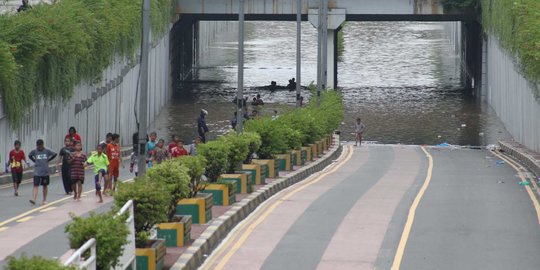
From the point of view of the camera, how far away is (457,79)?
330 feet

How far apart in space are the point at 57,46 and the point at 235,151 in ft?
50.6

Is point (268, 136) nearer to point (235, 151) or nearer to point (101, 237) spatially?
point (235, 151)

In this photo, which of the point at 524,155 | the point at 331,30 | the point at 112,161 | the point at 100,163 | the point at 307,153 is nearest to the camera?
the point at 100,163

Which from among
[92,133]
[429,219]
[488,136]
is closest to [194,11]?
[488,136]

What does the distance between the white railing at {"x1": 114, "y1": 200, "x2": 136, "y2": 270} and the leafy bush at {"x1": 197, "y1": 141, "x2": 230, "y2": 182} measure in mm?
9507

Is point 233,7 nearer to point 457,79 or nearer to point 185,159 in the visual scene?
point 457,79

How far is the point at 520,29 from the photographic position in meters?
46.9

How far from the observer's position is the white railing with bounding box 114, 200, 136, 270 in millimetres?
15062

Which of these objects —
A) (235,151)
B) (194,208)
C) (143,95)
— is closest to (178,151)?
(235,151)

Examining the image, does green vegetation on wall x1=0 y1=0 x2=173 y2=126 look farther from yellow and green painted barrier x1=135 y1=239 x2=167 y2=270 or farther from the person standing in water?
yellow and green painted barrier x1=135 y1=239 x2=167 y2=270

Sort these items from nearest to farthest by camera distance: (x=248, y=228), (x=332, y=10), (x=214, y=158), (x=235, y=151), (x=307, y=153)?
1. (x=248, y=228)
2. (x=214, y=158)
3. (x=235, y=151)
4. (x=307, y=153)
5. (x=332, y=10)

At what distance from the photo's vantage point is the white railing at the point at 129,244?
1506 cm

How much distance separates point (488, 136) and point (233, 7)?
19635mm

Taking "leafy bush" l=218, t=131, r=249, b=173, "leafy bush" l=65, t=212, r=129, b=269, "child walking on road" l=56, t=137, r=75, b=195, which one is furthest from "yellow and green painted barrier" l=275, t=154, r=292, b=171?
"leafy bush" l=65, t=212, r=129, b=269
